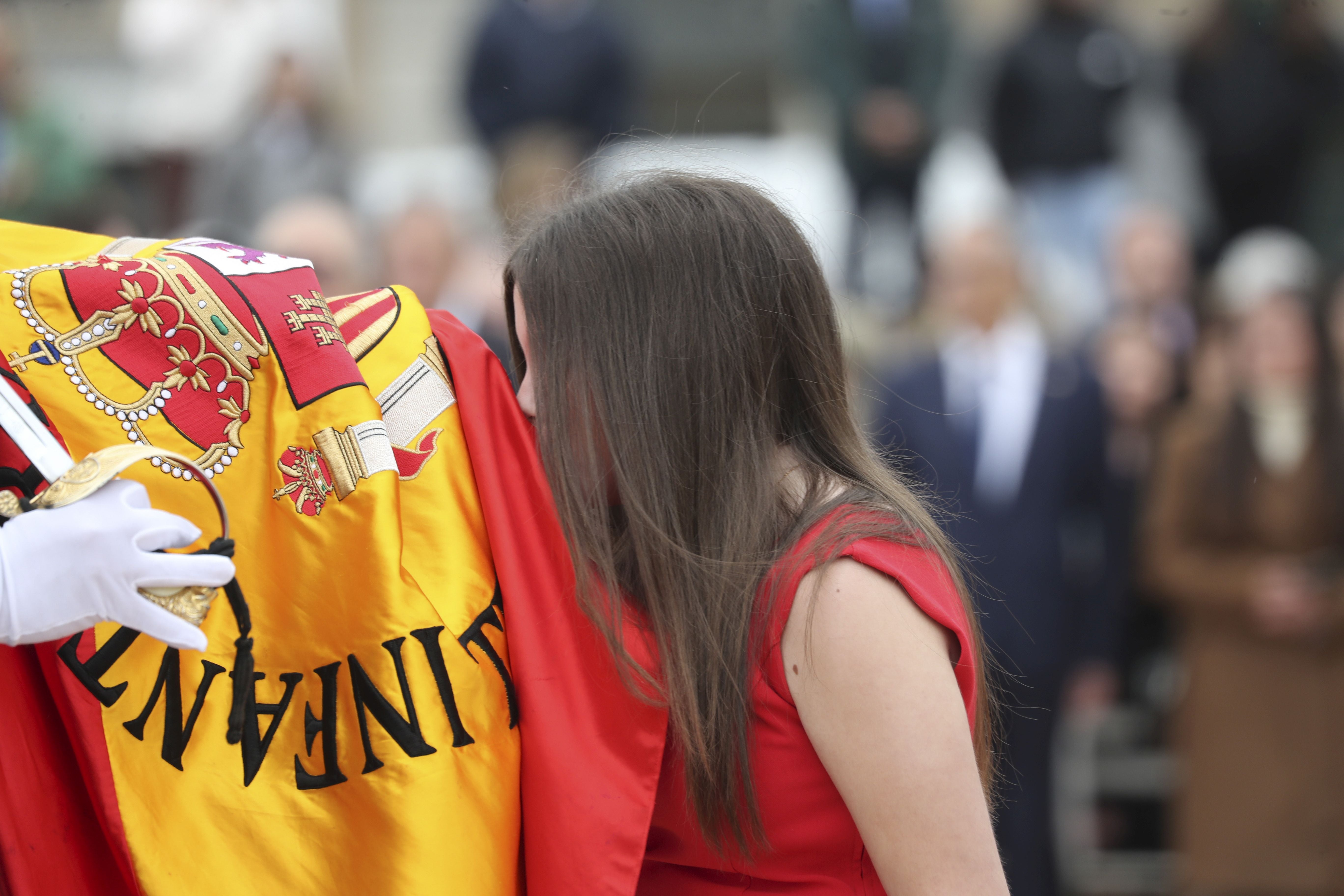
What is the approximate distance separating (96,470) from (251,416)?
279mm

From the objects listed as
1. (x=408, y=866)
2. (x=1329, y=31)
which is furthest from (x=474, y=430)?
(x=1329, y=31)

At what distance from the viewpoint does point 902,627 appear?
5.25ft

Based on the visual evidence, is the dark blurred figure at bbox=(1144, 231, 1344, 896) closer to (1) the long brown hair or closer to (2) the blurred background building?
(2) the blurred background building

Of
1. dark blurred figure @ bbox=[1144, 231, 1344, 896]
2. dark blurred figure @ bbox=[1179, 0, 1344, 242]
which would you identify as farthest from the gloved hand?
dark blurred figure @ bbox=[1179, 0, 1344, 242]

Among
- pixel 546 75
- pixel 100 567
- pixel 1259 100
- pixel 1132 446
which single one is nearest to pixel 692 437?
pixel 100 567

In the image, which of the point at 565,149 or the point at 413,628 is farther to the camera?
the point at 565,149

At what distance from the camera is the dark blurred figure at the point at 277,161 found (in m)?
5.40

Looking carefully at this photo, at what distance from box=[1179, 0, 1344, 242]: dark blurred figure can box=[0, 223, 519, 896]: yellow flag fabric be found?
4.56 meters

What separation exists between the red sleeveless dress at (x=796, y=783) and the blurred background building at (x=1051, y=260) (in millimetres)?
2203

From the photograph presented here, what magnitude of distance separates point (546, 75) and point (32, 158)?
6.77ft

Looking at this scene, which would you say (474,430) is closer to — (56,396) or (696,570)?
(696,570)

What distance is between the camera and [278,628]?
1729 millimetres

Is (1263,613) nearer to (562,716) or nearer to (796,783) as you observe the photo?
(796,783)

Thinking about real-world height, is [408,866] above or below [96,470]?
below
